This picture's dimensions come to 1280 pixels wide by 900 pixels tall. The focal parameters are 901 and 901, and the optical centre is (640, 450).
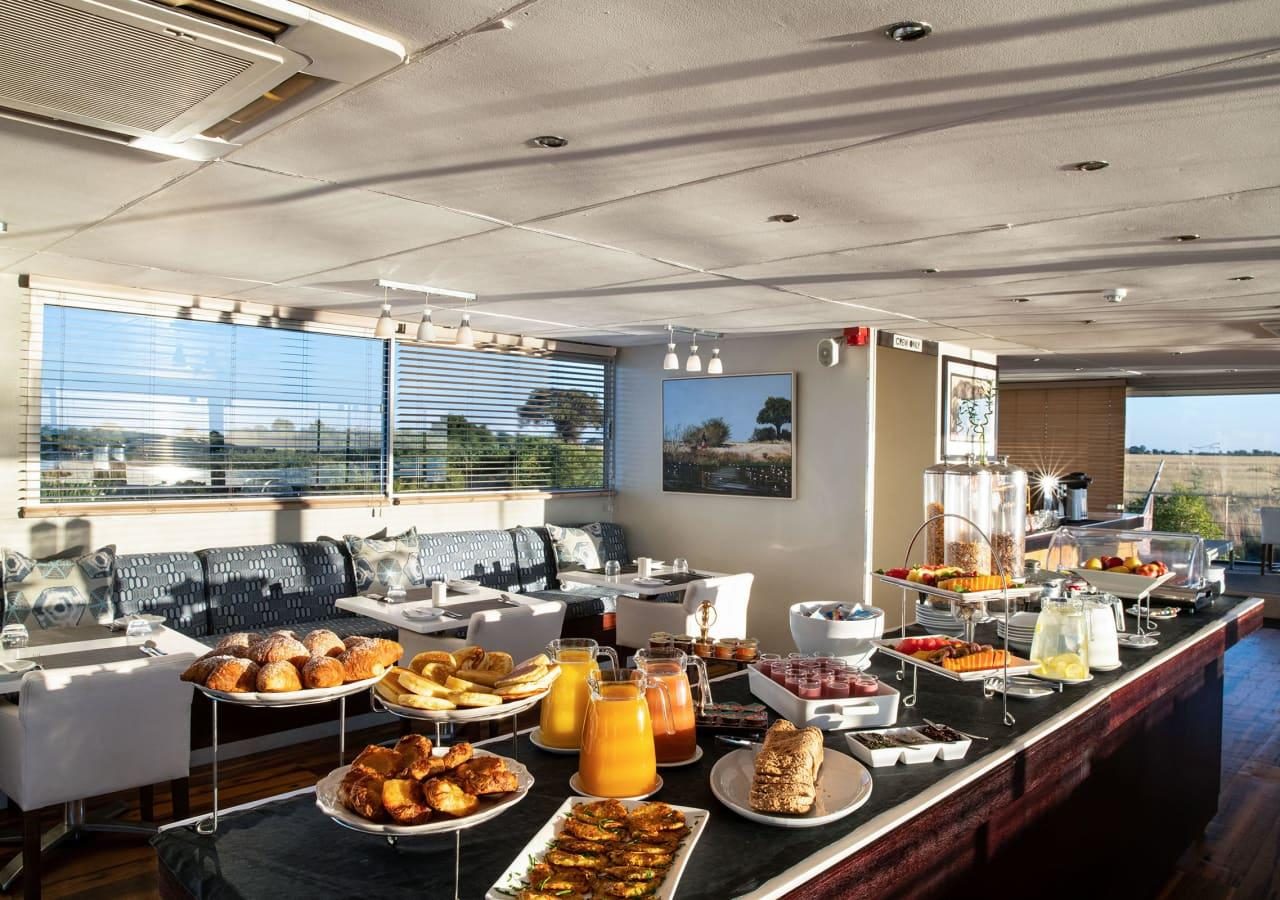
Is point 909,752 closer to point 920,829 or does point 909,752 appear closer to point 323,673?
point 920,829

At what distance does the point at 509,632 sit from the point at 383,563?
5.73 feet

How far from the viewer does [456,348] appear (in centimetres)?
676

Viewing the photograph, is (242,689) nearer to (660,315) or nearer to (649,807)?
(649,807)

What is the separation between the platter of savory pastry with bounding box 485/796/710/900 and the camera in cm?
128

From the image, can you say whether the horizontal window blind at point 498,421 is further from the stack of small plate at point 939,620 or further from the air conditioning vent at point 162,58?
the air conditioning vent at point 162,58

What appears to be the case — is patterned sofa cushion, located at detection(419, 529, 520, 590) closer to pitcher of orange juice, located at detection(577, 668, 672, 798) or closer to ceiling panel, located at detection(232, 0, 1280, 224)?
ceiling panel, located at detection(232, 0, 1280, 224)

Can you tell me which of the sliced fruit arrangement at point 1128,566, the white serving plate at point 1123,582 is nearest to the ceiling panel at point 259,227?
the white serving plate at point 1123,582

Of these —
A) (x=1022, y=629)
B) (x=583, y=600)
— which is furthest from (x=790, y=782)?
(x=583, y=600)

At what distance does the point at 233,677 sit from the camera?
1.48m

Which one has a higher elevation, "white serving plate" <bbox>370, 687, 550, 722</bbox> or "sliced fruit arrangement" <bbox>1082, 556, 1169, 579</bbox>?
"white serving plate" <bbox>370, 687, 550, 722</bbox>

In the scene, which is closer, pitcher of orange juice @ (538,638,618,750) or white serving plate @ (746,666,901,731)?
pitcher of orange juice @ (538,638,618,750)

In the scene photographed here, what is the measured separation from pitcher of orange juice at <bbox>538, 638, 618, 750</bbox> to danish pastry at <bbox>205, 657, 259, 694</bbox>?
596mm

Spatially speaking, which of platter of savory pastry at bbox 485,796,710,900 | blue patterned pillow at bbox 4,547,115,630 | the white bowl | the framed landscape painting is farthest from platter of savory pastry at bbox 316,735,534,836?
the framed landscape painting

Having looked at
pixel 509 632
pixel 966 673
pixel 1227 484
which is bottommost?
pixel 509 632
